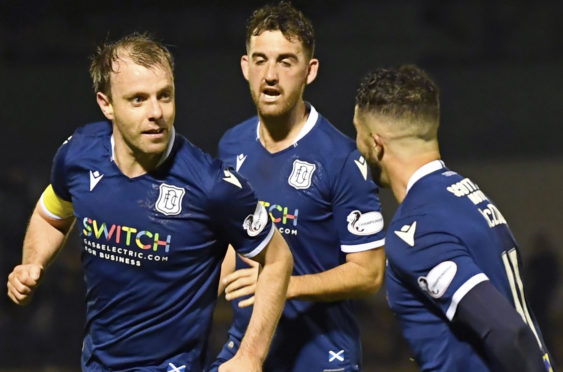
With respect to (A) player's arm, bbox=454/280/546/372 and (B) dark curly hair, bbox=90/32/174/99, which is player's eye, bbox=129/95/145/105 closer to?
(B) dark curly hair, bbox=90/32/174/99

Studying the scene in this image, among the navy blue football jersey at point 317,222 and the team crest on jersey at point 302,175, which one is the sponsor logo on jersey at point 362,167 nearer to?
the navy blue football jersey at point 317,222

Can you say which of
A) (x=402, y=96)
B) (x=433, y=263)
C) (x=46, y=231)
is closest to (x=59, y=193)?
(x=46, y=231)

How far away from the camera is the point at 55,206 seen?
366 centimetres

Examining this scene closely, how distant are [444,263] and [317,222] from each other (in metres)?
1.26

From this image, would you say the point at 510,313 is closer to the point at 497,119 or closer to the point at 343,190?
the point at 343,190

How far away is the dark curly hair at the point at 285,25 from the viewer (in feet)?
12.8

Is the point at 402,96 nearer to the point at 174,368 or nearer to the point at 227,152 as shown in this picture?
the point at 174,368

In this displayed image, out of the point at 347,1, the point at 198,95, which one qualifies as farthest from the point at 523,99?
the point at 198,95

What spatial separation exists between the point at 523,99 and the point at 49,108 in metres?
3.65

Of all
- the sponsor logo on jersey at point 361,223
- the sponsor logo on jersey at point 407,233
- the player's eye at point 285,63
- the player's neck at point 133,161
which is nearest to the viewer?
the sponsor logo on jersey at point 407,233

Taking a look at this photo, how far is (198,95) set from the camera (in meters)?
7.62

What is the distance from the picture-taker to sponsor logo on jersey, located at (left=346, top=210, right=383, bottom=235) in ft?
12.2

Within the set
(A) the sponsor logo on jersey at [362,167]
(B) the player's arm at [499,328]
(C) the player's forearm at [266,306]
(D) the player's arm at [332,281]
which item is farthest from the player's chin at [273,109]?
(B) the player's arm at [499,328]

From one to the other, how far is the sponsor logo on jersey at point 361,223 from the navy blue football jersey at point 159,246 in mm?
542
